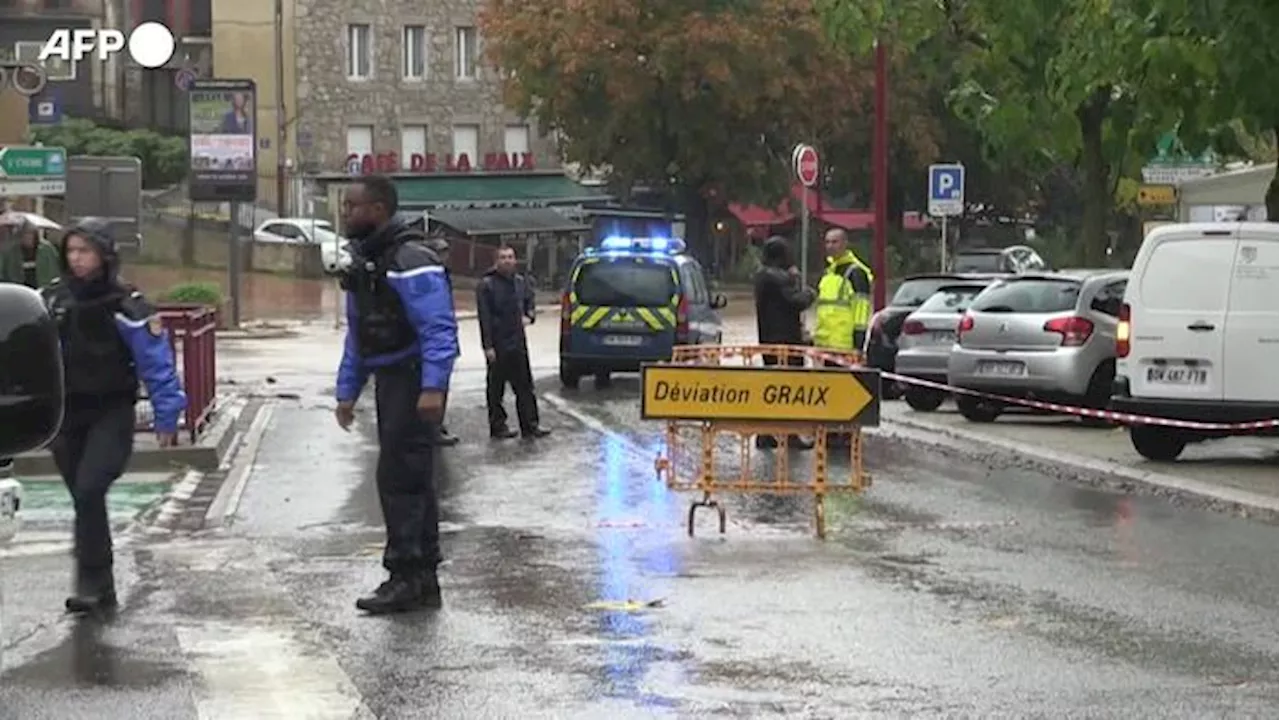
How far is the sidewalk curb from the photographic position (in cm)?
1472

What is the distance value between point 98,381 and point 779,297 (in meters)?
9.46

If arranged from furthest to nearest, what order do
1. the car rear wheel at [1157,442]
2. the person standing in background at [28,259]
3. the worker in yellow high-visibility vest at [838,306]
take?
the person standing in background at [28,259] < the worker in yellow high-visibility vest at [838,306] < the car rear wheel at [1157,442]

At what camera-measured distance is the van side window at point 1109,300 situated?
21172 millimetres

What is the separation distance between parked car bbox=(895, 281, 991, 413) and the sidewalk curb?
1740mm

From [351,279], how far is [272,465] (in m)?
8.40

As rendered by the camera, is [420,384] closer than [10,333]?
No

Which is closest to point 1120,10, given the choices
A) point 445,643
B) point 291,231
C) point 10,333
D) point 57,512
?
point 57,512

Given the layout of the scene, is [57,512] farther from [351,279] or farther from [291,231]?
[291,231]

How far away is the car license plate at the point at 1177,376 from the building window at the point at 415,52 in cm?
5699

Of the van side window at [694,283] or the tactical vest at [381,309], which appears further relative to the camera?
the van side window at [694,283]

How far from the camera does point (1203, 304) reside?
17.2 meters

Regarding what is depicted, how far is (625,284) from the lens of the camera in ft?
92.5

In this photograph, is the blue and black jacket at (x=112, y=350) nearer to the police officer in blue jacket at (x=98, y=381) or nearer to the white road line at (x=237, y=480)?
the police officer in blue jacket at (x=98, y=381)

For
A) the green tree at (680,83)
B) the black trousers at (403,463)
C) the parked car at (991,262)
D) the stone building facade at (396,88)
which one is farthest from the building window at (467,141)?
the black trousers at (403,463)
